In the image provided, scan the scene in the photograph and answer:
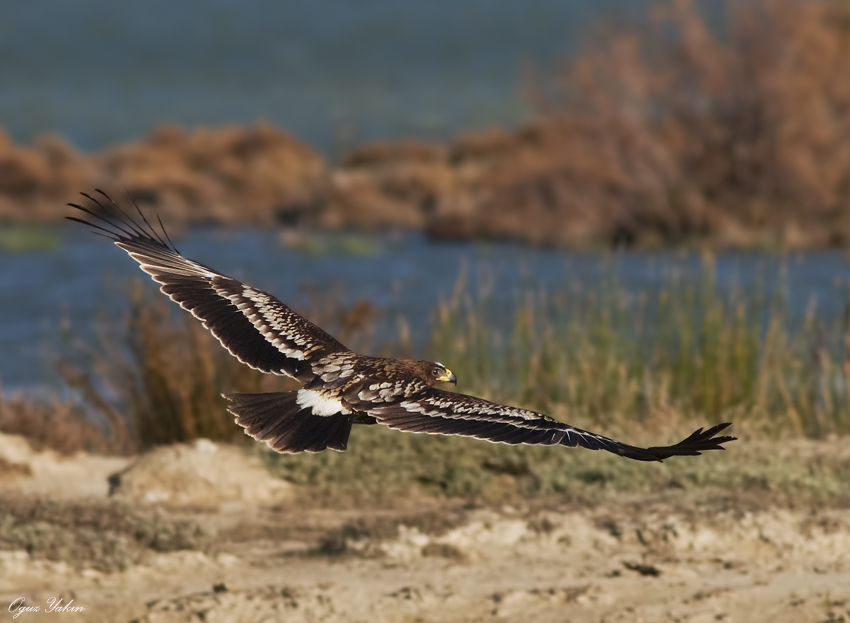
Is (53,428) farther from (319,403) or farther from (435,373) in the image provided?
(319,403)

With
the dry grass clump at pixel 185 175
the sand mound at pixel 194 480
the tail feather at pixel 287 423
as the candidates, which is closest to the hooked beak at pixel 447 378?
the tail feather at pixel 287 423

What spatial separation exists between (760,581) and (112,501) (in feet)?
11.1

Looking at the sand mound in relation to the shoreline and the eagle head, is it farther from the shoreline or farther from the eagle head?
the shoreline

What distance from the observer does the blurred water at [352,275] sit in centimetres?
1416

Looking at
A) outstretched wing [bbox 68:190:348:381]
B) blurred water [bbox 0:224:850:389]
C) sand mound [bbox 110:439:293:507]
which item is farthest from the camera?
blurred water [bbox 0:224:850:389]

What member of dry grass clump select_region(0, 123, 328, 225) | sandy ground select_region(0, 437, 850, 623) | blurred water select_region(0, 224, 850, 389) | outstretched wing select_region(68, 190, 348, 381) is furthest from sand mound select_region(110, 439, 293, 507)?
dry grass clump select_region(0, 123, 328, 225)

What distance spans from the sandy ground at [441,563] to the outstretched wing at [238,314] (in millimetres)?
1070

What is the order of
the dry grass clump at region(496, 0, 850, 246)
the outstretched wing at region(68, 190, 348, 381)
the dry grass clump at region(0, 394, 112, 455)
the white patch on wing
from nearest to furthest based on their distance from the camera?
the white patch on wing < the outstretched wing at region(68, 190, 348, 381) < the dry grass clump at region(0, 394, 112, 455) < the dry grass clump at region(496, 0, 850, 246)

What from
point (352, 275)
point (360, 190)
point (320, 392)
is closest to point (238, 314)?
point (320, 392)

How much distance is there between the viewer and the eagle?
5098 millimetres

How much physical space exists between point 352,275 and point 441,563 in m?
14.8

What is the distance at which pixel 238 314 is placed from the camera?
637 centimetres

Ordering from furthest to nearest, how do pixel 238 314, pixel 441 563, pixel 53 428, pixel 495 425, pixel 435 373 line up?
pixel 53 428
pixel 441 563
pixel 238 314
pixel 435 373
pixel 495 425

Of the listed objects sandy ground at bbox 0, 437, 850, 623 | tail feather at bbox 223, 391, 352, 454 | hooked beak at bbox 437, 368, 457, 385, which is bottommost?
sandy ground at bbox 0, 437, 850, 623
